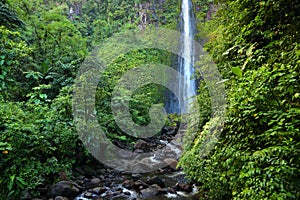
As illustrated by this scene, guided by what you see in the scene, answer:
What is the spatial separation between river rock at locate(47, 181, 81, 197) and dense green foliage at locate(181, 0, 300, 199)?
2644mm

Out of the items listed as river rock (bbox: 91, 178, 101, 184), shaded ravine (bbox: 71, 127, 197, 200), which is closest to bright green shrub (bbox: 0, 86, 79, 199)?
river rock (bbox: 91, 178, 101, 184)

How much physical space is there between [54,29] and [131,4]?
1449 centimetres

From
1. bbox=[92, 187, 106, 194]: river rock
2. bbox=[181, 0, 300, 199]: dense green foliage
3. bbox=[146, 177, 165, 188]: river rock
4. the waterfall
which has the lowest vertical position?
bbox=[92, 187, 106, 194]: river rock

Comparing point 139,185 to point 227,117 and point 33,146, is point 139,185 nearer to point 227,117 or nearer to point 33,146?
point 33,146

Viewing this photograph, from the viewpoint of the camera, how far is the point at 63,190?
5.70 meters

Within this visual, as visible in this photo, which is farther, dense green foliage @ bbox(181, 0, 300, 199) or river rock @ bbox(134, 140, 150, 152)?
river rock @ bbox(134, 140, 150, 152)

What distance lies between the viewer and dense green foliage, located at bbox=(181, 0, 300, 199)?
2479 millimetres

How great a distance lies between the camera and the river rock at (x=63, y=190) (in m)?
5.63

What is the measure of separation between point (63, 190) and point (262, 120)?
14.8ft

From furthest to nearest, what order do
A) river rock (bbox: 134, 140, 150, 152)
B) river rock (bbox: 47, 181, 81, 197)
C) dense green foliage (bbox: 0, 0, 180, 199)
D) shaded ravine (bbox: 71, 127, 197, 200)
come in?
river rock (bbox: 134, 140, 150, 152)
shaded ravine (bbox: 71, 127, 197, 200)
river rock (bbox: 47, 181, 81, 197)
dense green foliage (bbox: 0, 0, 180, 199)

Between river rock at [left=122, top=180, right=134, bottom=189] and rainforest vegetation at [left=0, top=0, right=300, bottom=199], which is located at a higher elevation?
rainforest vegetation at [left=0, top=0, right=300, bottom=199]

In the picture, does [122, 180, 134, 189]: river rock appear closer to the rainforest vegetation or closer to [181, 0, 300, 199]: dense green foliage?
the rainforest vegetation

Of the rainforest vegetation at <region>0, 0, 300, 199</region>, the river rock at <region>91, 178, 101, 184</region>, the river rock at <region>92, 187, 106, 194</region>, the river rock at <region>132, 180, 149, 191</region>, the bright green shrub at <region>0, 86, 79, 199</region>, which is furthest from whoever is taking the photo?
the river rock at <region>91, 178, 101, 184</region>

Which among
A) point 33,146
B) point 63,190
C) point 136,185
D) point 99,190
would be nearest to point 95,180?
point 99,190
